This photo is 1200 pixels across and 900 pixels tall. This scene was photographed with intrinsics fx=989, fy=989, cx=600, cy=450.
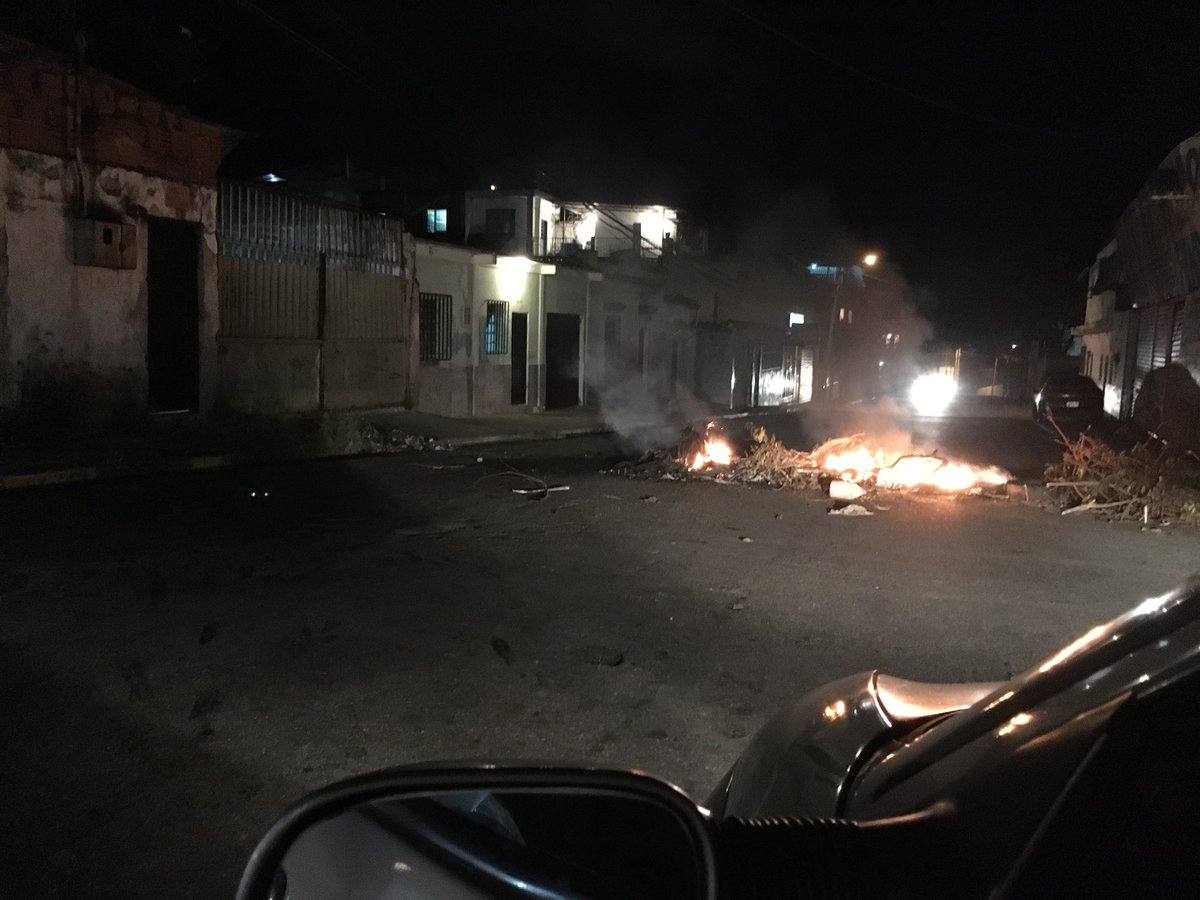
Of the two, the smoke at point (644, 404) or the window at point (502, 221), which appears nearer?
the smoke at point (644, 404)

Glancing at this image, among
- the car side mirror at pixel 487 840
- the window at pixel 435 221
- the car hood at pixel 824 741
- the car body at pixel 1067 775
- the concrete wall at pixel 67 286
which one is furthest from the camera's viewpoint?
the window at pixel 435 221

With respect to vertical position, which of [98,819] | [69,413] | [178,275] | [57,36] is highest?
[57,36]

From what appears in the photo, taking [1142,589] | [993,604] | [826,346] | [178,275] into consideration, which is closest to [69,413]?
[178,275]

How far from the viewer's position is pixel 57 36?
14812mm

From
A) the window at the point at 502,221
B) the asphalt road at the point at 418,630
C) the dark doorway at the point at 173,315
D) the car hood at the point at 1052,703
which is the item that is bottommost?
the asphalt road at the point at 418,630

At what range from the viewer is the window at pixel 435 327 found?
22812 millimetres

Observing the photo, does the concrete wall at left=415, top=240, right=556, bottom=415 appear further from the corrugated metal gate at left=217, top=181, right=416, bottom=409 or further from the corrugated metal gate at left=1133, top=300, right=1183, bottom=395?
the corrugated metal gate at left=1133, top=300, right=1183, bottom=395

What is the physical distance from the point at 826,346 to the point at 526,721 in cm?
5033

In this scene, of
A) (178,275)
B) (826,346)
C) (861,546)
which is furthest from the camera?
(826,346)

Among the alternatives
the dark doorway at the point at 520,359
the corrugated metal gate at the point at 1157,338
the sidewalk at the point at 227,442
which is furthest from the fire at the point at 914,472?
the dark doorway at the point at 520,359

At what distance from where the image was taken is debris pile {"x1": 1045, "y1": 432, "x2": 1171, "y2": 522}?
39.2 ft

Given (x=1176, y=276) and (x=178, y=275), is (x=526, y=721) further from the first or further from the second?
(x=1176, y=276)

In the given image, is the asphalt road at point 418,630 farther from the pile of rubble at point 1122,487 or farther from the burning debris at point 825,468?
the burning debris at point 825,468

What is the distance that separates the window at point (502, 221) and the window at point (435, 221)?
2.45 m
